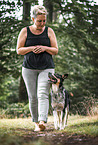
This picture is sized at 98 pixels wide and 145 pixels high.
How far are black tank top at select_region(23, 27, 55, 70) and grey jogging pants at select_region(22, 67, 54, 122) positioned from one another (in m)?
0.11

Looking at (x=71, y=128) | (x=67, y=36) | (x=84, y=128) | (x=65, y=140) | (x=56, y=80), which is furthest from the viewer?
(x=67, y=36)

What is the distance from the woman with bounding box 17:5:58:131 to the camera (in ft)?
14.6

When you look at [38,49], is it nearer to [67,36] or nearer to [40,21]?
[40,21]

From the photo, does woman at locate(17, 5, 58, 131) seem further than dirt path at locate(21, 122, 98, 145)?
Yes

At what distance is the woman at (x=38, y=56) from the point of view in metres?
4.46

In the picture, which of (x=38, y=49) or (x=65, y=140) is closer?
(x=65, y=140)

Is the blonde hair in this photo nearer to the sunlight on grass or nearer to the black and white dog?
the black and white dog

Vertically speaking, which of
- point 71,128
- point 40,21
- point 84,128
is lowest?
point 71,128

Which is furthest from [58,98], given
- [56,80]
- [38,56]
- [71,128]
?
[38,56]

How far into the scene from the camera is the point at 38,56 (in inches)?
179

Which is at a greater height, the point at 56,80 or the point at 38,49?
the point at 38,49

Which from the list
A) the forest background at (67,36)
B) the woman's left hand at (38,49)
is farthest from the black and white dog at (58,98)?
the forest background at (67,36)

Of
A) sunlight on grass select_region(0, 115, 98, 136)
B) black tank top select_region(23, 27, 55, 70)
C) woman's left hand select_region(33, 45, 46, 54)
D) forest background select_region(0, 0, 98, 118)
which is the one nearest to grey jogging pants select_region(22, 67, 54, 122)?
black tank top select_region(23, 27, 55, 70)

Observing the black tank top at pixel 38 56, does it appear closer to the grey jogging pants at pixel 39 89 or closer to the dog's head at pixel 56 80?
the grey jogging pants at pixel 39 89
